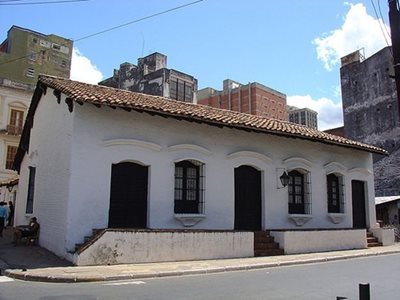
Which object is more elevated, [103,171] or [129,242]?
[103,171]

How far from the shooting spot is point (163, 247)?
1234 cm

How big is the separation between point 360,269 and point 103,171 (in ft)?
25.9

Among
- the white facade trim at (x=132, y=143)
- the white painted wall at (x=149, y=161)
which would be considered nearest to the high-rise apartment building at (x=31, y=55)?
the white painted wall at (x=149, y=161)

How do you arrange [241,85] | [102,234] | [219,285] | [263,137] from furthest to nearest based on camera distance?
[241,85], [263,137], [102,234], [219,285]

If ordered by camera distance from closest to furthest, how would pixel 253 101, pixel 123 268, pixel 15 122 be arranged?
pixel 123 268 < pixel 15 122 < pixel 253 101

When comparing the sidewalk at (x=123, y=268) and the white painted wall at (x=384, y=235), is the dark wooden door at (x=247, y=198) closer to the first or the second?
the sidewalk at (x=123, y=268)

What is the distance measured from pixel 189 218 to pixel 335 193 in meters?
8.24

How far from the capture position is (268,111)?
6788 cm

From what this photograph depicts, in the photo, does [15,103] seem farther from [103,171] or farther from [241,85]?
[241,85]

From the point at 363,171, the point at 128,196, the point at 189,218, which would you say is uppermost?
the point at 363,171

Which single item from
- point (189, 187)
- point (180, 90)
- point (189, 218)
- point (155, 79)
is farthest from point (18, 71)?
point (189, 218)

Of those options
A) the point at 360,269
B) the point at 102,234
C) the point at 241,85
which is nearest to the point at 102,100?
the point at 102,234

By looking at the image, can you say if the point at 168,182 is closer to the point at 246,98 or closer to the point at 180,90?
the point at 180,90

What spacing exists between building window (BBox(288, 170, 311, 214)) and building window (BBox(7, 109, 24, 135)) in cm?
2631
